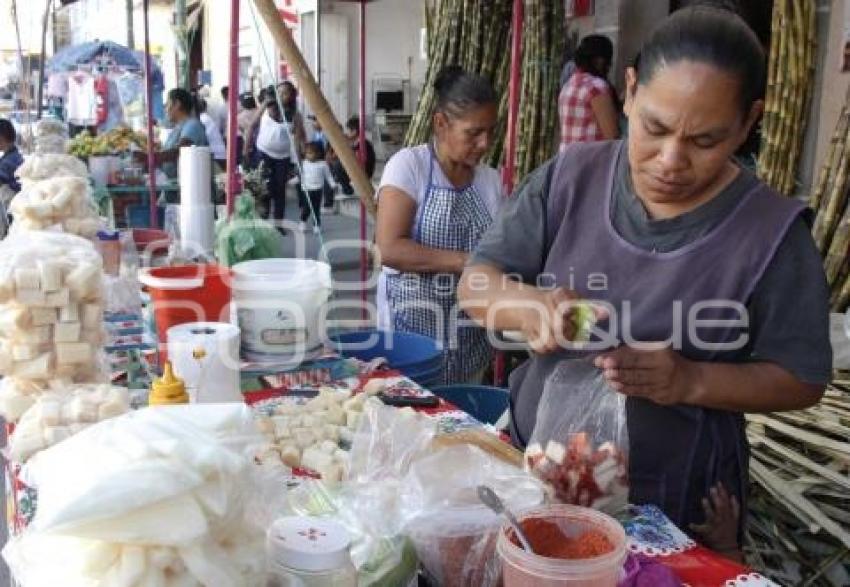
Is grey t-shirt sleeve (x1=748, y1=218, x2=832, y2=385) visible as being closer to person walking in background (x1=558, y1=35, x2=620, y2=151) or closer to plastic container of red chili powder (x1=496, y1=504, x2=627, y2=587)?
plastic container of red chili powder (x1=496, y1=504, x2=627, y2=587)

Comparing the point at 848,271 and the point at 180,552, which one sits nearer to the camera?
the point at 180,552

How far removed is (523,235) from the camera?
163 centimetres

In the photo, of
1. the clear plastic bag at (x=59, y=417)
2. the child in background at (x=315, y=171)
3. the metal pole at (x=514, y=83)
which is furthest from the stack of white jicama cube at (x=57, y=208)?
the child in background at (x=315, y=171)

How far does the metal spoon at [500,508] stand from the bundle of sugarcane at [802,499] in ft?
5.20

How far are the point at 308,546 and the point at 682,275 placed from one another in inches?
35.9

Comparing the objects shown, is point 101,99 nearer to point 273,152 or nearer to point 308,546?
point 273,152

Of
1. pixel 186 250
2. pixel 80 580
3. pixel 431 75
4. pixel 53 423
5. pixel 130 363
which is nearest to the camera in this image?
pixel 80 580

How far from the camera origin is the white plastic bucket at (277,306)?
192cm

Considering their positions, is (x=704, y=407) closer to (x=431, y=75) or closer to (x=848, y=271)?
(x=848, y=271)

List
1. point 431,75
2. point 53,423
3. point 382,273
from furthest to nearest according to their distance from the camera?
point 431,75 → point 382,273 → point 53,423

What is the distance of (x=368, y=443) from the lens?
49.6 inches

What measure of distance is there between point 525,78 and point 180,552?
15.8 ft

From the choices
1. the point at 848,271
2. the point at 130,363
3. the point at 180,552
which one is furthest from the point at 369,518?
the point at 848,271

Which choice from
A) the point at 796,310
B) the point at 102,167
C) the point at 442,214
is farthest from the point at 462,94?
the point at 102,167
